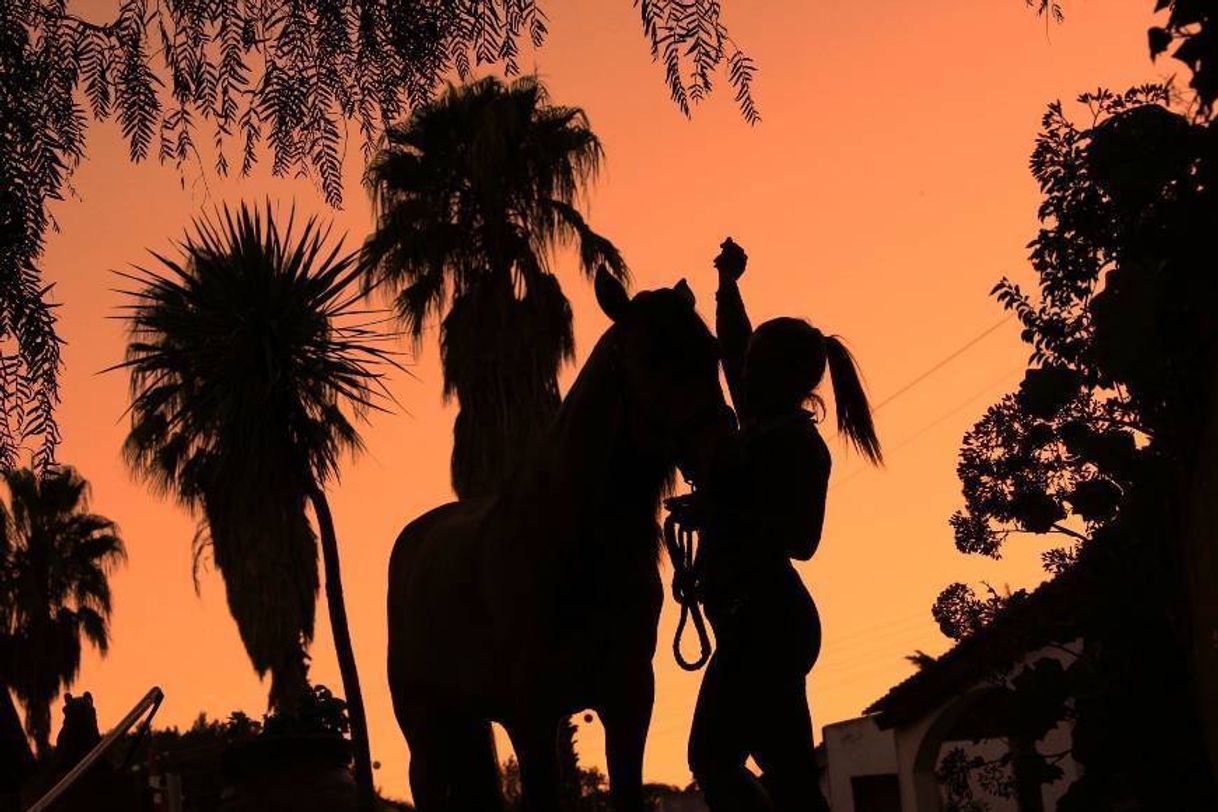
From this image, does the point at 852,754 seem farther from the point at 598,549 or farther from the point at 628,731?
the point at 598,549

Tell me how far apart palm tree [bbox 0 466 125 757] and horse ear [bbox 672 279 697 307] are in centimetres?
3690

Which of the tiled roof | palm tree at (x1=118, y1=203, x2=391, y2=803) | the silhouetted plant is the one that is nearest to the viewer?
the silhouetted plant

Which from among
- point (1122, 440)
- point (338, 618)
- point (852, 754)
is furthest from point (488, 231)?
point (1122, 440)

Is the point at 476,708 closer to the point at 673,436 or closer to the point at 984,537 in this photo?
the point at 673,436

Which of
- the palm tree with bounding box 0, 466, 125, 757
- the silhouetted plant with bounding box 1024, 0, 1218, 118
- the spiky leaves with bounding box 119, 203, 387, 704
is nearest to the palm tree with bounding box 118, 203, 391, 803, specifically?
the spiky leaves with bounding box 119, 203, 387, 704

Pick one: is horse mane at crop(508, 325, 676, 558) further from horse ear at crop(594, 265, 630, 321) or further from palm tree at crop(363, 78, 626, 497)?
palm tree at crop(363, 78, 626, 497)

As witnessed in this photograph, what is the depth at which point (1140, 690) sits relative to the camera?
7.75m

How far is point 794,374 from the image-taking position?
4.45m

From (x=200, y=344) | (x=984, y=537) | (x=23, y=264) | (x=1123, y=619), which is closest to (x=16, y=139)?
(x=23, y=264)

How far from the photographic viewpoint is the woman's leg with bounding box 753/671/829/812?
420cm

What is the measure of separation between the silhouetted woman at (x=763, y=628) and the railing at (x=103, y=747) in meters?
1.66

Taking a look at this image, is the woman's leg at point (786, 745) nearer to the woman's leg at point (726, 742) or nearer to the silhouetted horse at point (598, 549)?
the woman's leg at point (726, 742)

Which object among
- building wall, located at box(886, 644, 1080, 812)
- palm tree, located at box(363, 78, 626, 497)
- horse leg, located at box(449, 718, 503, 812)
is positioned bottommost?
horse leg, located at box(449, 718, 503, 812)

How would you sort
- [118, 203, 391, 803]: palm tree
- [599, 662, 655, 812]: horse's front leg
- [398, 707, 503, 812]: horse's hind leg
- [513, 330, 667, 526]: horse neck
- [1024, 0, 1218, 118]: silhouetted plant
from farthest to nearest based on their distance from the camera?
[118, 203, 391, 803]: palm tree, [398, 707, 503, 812]: horse's hind leg, [599, 662, 655, 812]: horse's front leg, [513, 330, 667, 526]: horse neck, [1024, 0, 1218, 118]: silhouetted plant
